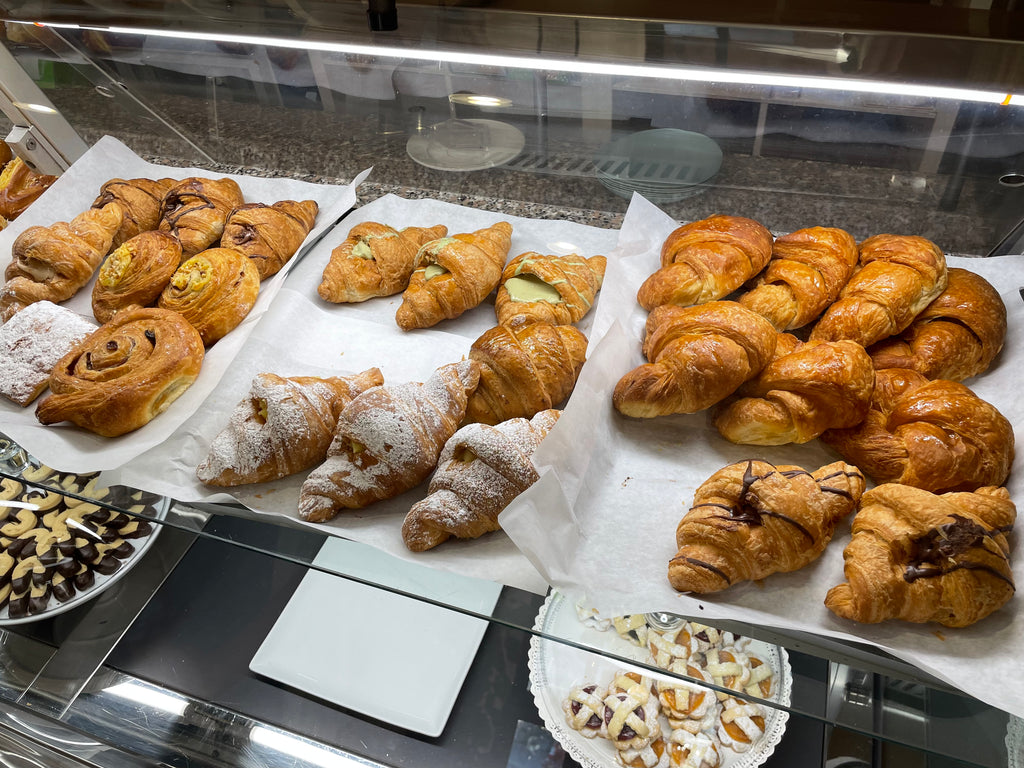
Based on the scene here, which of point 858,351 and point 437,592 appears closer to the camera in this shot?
point 437,592

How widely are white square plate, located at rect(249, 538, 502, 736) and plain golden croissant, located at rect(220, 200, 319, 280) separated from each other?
840 mm

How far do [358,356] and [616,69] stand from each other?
0.96 metres

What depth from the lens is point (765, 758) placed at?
1306mm

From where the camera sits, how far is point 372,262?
184 cm

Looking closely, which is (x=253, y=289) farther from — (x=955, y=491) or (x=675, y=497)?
(x=955, y=491)

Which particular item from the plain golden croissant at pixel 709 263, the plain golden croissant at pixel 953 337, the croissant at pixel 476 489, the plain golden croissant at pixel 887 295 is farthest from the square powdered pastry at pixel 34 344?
the plain golden croissant at pixel 953 337

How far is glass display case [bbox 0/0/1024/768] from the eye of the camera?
3.91 feet

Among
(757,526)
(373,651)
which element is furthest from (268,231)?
(757,526)

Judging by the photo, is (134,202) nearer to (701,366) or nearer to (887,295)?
(701,366)

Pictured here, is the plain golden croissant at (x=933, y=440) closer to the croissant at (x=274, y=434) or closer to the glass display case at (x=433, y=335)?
the glass display case at (x=433, y=335)

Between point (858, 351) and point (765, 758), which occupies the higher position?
point (858, 351)

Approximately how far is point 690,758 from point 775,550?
19.2 inches

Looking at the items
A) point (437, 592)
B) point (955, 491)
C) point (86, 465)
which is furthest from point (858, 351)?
point (86, 465)

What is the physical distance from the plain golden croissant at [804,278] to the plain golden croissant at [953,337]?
0.15 metres
